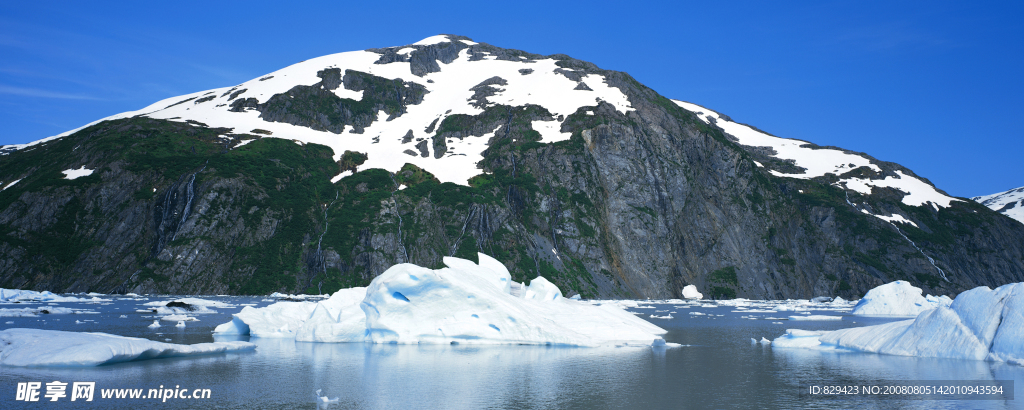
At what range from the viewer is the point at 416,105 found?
16888cm

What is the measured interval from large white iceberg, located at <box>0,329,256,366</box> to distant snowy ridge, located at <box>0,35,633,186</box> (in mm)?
99709

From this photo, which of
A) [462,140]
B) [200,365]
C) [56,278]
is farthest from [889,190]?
[56,278]

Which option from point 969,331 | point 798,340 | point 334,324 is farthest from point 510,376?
point 969,331

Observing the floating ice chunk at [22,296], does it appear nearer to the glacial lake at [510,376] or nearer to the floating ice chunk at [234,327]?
the glacial lake at [510,376]

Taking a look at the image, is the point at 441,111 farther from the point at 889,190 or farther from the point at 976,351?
the point at 976,351

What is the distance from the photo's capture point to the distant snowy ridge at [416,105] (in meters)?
138

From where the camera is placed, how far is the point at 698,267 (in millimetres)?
126500

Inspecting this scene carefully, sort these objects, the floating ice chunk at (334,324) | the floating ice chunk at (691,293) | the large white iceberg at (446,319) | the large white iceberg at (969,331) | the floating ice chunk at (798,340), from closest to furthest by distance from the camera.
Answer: the large white iceberg at (969,331) → the large white iceberg at (446,319) → the floating ice chunk at (798,340) → the floating ice chunk at (334,324) → the floating ice chunk at (691,293)

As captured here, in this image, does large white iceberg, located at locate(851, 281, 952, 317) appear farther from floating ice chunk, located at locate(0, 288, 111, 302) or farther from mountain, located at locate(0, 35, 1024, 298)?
floating ice chunk, located at locate(0, 288, 111, 302)

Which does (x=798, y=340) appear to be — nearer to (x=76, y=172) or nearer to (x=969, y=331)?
(x=969, y=331)

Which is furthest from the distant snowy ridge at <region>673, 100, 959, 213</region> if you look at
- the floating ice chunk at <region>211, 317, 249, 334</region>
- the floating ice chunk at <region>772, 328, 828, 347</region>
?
the floating ice chunk at <region>211, 317, 249, 334</region>

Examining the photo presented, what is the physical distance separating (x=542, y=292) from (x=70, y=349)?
28945mm

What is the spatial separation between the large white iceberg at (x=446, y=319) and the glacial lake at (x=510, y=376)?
112cm

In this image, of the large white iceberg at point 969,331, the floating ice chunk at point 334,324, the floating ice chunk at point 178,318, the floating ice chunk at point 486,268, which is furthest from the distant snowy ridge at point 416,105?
the large white iceberg at point 969,331
